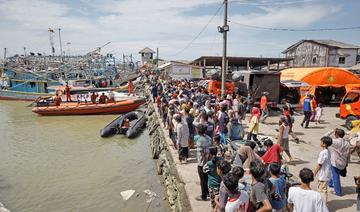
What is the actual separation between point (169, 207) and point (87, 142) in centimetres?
890

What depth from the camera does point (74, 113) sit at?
2198 centimetres

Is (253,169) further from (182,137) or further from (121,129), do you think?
(121,129)

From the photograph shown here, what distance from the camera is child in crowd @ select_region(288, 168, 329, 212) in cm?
354

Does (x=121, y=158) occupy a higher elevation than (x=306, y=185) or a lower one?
lower

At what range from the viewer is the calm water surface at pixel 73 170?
8.51 metres

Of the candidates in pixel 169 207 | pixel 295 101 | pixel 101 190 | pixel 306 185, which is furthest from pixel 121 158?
pixel 295 101

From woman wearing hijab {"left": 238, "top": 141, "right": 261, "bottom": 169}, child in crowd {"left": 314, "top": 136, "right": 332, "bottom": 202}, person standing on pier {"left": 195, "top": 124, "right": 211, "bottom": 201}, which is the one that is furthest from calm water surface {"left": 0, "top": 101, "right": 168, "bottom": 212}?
child in crowd {"left": 314, "top": 136, "right": 332, "bottom": 202}

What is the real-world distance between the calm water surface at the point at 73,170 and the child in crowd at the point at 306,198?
4.97m

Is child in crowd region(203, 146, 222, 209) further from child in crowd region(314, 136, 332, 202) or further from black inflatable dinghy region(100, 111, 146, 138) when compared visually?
black inflatable dinghy region(100, 111, 146, 138)

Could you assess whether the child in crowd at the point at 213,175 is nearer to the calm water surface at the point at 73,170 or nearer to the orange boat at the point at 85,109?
the calm water surface at the point at 73,170

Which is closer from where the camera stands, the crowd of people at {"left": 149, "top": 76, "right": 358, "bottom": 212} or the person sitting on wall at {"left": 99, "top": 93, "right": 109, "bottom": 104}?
the crowd of people at {"left": 149, "top": 76, "right": 358, "bottom": 212}

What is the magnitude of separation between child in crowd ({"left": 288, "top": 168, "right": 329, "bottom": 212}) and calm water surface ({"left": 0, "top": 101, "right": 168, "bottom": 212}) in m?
4.97

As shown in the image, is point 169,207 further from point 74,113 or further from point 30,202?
point 74,113

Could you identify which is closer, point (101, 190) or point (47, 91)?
point (101, 190)
